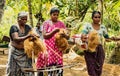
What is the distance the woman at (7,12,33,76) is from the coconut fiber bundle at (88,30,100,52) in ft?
3.32

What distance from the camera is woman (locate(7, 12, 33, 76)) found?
4984 mm

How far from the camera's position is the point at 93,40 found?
207 inches

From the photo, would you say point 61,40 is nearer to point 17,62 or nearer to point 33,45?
point 33,45

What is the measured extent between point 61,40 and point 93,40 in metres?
0.53

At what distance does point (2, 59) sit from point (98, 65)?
26.3 feet

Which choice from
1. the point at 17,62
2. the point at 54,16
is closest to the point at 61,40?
the point at 54,16

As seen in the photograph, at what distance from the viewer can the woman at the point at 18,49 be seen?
4984 mm

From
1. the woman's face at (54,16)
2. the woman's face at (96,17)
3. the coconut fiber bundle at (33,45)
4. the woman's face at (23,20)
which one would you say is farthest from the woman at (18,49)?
the woman's face at (96,17)

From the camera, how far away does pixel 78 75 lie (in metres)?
8.45

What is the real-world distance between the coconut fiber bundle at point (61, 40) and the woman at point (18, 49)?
0.50 meters

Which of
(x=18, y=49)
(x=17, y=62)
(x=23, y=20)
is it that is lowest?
(x=17, y=62)

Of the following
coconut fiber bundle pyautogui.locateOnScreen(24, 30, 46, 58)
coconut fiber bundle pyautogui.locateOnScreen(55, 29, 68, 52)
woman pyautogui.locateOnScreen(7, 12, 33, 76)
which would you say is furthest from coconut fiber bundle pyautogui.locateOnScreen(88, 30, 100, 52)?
woman pyautogui.locateOnScreen(7, 12, 33, 76)

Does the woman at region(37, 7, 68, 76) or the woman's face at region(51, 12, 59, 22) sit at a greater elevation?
the woman's face at region(51, 12, 59, 22)

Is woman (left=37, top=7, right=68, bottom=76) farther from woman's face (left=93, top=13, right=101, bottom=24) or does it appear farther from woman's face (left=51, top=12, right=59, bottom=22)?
woman's face (left=93, top=13, right=101, bottom=24)
